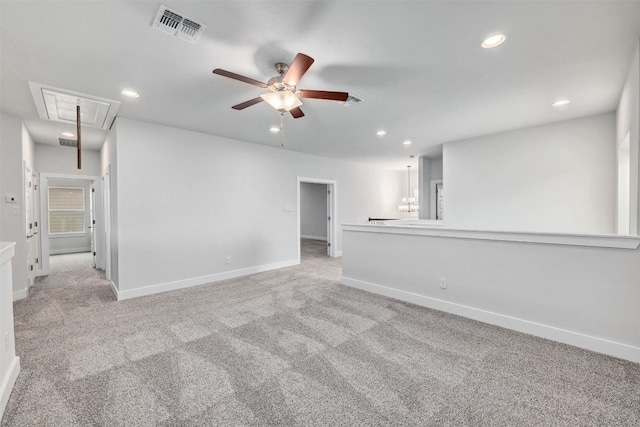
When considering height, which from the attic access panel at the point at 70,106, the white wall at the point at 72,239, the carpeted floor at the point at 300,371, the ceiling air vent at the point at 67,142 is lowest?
the carpeted floor at the point at 300,371

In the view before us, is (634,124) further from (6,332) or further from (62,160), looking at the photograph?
(62,160)

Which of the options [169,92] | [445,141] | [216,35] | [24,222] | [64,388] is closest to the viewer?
[64,388]

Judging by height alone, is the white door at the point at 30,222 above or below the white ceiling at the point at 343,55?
below

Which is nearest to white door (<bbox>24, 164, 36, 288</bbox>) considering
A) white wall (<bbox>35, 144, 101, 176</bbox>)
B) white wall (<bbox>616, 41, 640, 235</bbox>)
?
white wall (<bbox>35, 144, 101, 176</bbox>)

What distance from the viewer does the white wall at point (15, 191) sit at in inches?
154

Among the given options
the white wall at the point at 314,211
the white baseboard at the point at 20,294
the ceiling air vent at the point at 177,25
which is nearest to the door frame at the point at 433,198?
the white wall at the point at 314,211

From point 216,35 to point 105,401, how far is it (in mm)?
2746

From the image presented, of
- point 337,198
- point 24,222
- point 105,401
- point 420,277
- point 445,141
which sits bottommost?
point 105,401

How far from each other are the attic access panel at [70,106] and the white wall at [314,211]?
783cm

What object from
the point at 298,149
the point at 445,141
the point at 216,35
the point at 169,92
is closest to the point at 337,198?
the point at 298,149

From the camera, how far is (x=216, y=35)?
A: 2.12 metres

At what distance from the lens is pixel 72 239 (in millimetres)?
7949

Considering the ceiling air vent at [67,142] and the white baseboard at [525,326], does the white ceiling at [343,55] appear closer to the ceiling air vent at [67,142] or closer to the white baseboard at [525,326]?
the ceiling air vent at [67,142]

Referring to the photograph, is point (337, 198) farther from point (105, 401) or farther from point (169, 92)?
point (105, 401)
